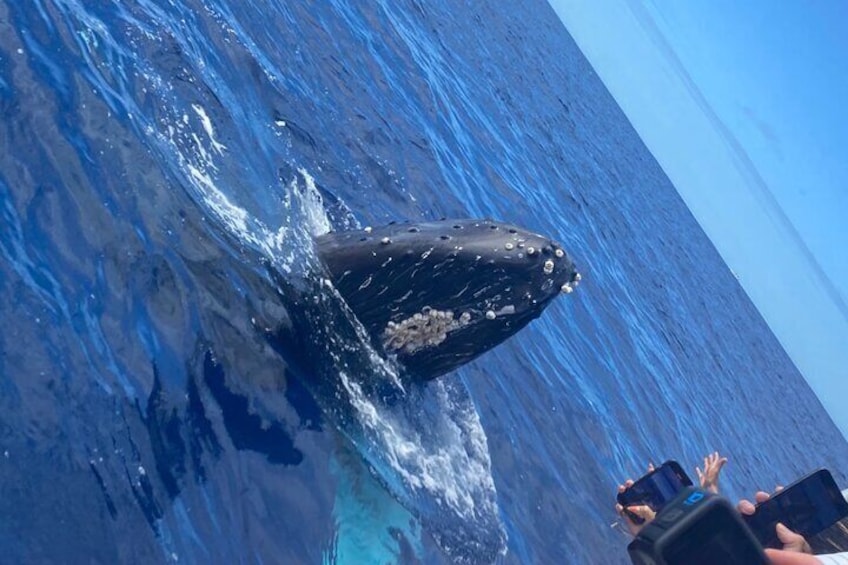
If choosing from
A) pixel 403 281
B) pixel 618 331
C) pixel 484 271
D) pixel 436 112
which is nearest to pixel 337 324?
pixel 403 281

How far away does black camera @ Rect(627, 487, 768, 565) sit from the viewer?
5.89 meters

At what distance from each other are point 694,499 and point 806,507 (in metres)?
2.92

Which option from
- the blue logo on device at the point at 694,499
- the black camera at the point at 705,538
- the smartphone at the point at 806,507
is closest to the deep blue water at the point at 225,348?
the smartphone at the point at 806,507

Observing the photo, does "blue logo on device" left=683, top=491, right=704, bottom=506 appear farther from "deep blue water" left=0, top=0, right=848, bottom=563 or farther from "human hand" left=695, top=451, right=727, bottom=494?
"deep blue water" left=0, top=0, right=848, bottom=563

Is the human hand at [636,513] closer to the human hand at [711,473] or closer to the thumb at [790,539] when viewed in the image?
the human hand at [711,473]

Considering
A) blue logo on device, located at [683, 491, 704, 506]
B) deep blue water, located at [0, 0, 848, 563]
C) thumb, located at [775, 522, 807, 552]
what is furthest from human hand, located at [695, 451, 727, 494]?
deep blue water, located at [0, 0, 848, 563]

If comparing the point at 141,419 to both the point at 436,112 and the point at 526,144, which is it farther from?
the point at 526,144

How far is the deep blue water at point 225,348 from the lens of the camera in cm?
703

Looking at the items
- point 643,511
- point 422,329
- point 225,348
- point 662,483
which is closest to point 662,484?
point 662,483

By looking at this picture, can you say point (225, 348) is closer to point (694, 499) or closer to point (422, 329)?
point (422, 329)

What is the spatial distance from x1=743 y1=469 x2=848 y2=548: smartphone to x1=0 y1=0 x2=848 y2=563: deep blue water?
2.99 m

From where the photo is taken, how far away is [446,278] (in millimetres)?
8664

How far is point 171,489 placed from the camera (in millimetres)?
7262

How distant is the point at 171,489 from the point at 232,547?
652mm
